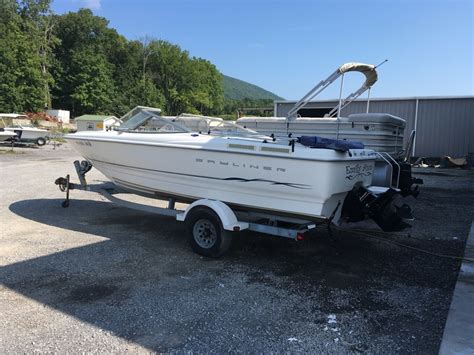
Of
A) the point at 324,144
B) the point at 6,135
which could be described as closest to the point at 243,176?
the point at 324,144

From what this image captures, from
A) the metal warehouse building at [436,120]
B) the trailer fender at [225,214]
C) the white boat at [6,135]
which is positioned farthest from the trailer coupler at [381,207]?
the white boat at [6,135]

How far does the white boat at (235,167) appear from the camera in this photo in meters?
4.92

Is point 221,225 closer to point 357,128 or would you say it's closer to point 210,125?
point 210,125

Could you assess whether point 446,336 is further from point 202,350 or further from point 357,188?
point 357,188

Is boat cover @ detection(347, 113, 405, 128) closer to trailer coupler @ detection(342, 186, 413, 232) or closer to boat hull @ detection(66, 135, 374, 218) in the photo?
boat hull @ detection(66, 135, 374, 218)

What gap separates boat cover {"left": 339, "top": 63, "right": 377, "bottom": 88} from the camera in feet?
29.5

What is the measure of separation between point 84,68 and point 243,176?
68.1 m

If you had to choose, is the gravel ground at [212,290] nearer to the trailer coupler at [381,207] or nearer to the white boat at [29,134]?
the trailer coupler at [381,207]

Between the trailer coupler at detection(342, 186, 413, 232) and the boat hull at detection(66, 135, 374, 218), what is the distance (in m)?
0.14

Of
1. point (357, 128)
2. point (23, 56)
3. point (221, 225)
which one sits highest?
point (23, 56)

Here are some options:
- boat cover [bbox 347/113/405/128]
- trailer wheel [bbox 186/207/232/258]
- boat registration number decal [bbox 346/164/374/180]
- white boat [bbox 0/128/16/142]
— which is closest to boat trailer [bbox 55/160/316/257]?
trailer wheel [bbox 186/207/232/258]

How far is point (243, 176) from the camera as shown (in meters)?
5.32

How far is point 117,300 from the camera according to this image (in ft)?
13.3

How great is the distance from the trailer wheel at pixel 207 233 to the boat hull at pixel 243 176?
0.35 metres
